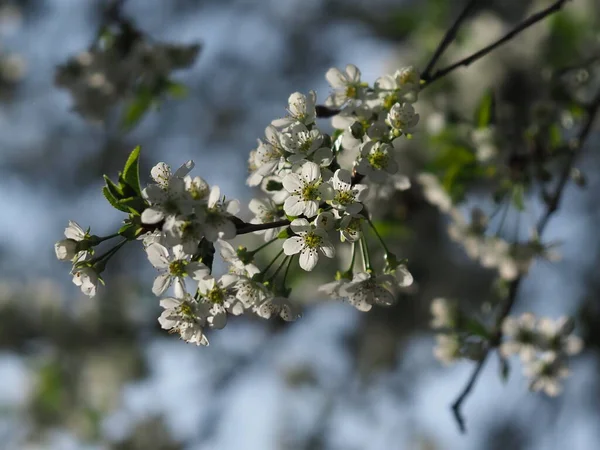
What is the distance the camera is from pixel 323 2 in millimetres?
4996

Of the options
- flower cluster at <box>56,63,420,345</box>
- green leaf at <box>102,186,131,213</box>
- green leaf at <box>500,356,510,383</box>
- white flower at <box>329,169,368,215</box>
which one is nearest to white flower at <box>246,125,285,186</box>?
flower cluster at <box>56,63,420,345</box>

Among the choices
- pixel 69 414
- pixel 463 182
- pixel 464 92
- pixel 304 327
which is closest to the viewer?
pixel 463 182

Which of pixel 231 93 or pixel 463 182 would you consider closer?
pixel 463 182

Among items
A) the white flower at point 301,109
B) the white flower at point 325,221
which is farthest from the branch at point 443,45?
the white flower at point 325,221

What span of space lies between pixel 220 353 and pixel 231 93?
2192 millimetres

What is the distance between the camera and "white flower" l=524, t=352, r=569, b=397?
1.52 m

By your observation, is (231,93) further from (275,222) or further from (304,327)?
(275,222)

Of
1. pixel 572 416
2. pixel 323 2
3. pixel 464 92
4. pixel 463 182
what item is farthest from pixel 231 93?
pixel 463 182

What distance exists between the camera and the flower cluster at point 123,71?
5.58 feet

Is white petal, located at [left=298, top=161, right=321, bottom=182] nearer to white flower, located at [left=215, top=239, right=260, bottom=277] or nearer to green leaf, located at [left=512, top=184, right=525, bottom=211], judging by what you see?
white flower, located at [left=215, top=239, right=260, bottom=277]

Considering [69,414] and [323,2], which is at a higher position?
[323,2]

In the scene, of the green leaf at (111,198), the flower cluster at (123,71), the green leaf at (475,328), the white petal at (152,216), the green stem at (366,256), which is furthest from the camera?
the flower cluster at (123,71)

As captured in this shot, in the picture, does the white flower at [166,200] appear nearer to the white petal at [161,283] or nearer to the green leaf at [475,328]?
the white petal at [161,283]

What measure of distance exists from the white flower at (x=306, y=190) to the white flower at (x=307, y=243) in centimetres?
2
